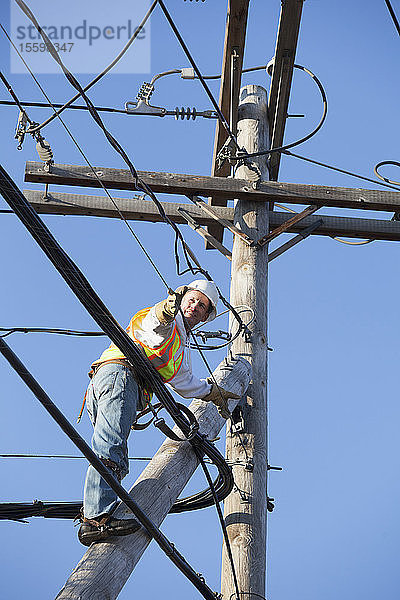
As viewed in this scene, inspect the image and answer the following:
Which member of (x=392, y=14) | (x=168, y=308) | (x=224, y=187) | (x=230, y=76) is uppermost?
(x=230, y=76)

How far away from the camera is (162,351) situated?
385 cm

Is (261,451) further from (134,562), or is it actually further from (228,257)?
(134,562)

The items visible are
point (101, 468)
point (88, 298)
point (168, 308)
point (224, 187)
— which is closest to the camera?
point (101, 468)

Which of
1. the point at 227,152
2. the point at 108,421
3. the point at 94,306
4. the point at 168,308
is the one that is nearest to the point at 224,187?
the point at 227,152

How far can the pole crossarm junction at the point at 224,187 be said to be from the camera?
5340 millimetres

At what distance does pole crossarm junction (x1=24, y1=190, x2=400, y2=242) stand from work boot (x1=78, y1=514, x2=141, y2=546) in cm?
298

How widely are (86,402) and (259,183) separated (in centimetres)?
257

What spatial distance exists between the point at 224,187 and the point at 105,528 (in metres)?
3.17

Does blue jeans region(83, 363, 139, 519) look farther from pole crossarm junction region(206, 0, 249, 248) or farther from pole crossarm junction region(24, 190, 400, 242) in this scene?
pole crossarm junction region(206, 0, 249, 248)

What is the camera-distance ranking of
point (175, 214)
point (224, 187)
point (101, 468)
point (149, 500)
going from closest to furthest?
point (101, 468)
point (149, 500)
point (224, 187)
point (175, 214)

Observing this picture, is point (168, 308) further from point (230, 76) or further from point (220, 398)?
point (230, 76)

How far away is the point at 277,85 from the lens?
5.86 m

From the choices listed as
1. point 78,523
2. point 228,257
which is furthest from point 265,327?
point 78,523

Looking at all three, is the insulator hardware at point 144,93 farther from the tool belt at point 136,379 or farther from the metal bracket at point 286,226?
the tool belt at point 136,379
